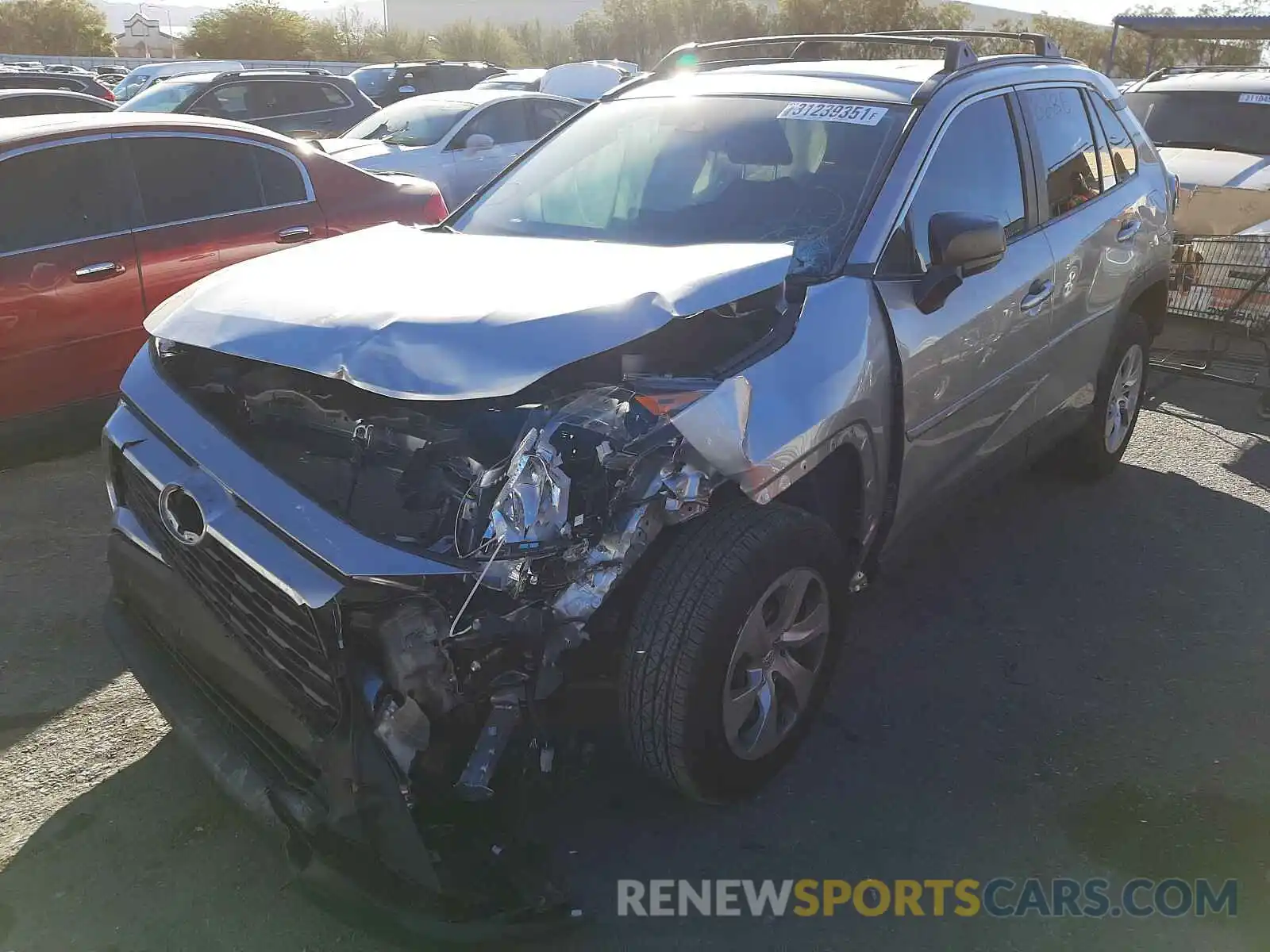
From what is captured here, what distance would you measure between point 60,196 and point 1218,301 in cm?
628

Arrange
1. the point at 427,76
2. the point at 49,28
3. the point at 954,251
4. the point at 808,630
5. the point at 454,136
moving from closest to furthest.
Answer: the point at 808,630
the point at 954,251
the point at 454,136
the point at 427,76
the point at 49,28

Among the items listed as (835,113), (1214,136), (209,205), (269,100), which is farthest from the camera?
(269,100)

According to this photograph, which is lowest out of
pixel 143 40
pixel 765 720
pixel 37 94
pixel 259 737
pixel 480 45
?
pixel 765 720

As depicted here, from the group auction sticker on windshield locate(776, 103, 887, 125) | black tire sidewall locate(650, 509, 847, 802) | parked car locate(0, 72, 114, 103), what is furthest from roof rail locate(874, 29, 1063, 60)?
parked car locate(0, 72, 114, 103)

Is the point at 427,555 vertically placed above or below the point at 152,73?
below

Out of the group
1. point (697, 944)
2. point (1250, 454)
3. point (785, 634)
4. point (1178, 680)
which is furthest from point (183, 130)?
point (1250, 454)

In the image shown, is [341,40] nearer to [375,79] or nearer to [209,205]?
[375,79]

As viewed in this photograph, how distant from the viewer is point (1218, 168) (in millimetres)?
7438

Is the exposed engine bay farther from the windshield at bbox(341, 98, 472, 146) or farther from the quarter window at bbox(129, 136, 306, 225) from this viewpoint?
the windshield at bbox(341, 98, 472, 146)

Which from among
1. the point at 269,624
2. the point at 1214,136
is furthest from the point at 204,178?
the point at 1214,136

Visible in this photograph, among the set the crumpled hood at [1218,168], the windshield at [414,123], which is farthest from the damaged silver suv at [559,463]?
the windshield at [414,123]

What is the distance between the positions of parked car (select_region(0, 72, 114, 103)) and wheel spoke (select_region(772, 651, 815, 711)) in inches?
433

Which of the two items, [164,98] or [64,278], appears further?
[164,98]

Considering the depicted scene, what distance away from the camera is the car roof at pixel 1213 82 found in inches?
322
